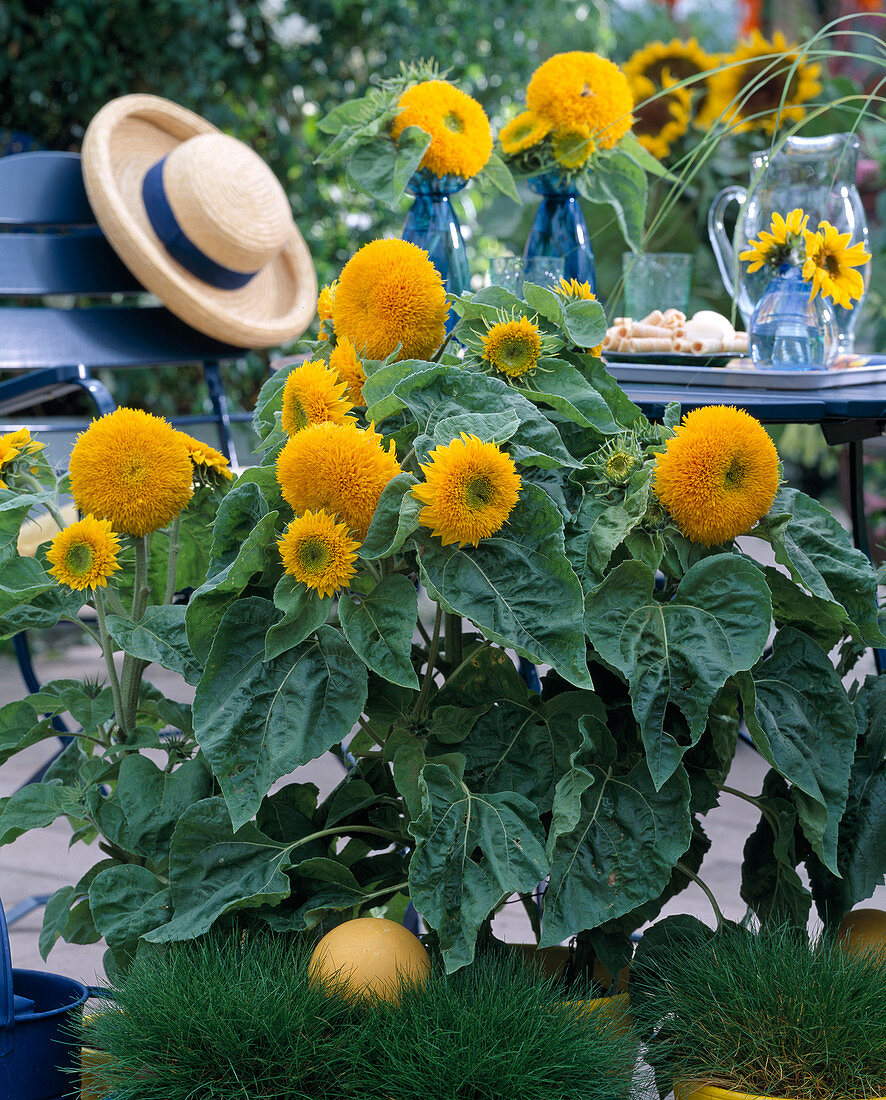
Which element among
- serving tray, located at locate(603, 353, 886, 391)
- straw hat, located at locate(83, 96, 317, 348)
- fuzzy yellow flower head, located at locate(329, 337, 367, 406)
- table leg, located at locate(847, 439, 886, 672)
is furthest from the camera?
straw hat, located at locate(83, 96, 317, 348)

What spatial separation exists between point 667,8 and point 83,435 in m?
5.87

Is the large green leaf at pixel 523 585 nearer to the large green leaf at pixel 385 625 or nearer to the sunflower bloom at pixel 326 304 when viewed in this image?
the large green leaf at pixel 385 625

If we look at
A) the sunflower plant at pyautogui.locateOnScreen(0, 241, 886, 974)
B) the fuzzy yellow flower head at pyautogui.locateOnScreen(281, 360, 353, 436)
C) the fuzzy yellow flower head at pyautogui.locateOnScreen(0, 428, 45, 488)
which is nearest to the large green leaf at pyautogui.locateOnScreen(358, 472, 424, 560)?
the sunflower plant at pyautogui.locateOnScreen(0, 241, 886, 974)

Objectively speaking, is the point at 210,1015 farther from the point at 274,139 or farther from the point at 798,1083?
the point at 274,139

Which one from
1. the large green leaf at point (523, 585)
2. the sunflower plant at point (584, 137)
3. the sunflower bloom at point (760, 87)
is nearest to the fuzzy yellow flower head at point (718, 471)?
the large green leaf at point (523, 585)

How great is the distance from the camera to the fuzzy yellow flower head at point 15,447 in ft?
3.65

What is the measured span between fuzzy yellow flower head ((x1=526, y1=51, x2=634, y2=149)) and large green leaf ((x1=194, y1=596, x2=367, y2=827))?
77 centimetres

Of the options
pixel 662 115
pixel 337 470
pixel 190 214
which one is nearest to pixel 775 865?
pixel 337 470

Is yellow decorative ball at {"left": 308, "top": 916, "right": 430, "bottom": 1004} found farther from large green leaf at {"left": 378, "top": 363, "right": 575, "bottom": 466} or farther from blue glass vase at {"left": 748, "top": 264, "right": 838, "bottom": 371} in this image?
blue glass vase at {"left": 748, "top": 264, "right": 838, "bottom": 371}

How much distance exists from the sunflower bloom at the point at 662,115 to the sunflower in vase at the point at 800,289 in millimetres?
1168

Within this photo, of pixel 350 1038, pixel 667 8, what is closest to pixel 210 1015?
pixel 350 1038

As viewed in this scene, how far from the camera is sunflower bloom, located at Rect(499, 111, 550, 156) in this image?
4.58 feet

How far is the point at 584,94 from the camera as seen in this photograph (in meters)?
1.38

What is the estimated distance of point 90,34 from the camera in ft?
10.7
